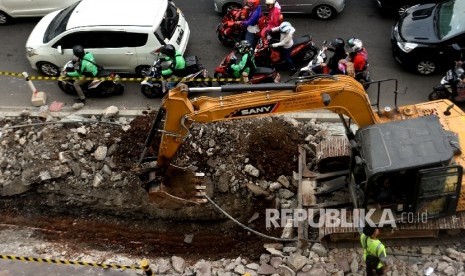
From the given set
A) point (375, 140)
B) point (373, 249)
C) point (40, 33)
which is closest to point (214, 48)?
point (40, 33)

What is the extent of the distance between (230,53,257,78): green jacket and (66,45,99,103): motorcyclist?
341cm

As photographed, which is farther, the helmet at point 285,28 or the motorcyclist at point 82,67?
the helmet at point 285,28

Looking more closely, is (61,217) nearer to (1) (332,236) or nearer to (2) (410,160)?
(1) (332,236)

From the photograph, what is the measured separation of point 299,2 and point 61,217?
8487 millimetres

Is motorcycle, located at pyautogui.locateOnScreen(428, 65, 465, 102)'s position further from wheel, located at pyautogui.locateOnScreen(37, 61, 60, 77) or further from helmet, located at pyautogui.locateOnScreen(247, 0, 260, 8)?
wheel, located at pyautogui.locateOnScreen(37, 61, 60, 77)

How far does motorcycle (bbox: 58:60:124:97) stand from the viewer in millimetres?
13242

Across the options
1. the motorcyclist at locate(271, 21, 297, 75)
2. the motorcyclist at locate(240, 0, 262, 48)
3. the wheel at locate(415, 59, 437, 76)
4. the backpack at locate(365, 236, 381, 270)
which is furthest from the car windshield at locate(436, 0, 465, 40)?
Answer: the backpack at locate(365, 236, 381, 270)

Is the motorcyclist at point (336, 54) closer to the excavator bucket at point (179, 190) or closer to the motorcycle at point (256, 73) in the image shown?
the motorcycle at point (256, 73)

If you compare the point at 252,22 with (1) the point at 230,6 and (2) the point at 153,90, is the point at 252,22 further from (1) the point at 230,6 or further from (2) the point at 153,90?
(2) the point at 153,90

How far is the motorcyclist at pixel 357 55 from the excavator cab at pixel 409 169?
11.9 feet

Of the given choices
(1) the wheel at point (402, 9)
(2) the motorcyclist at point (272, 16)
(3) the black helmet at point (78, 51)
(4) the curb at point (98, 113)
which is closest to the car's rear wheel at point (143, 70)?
(4) the curb at point (98, 113)

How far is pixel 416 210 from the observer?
912cm

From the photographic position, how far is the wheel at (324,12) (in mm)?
15055

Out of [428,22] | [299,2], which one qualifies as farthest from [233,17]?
[428,22]
